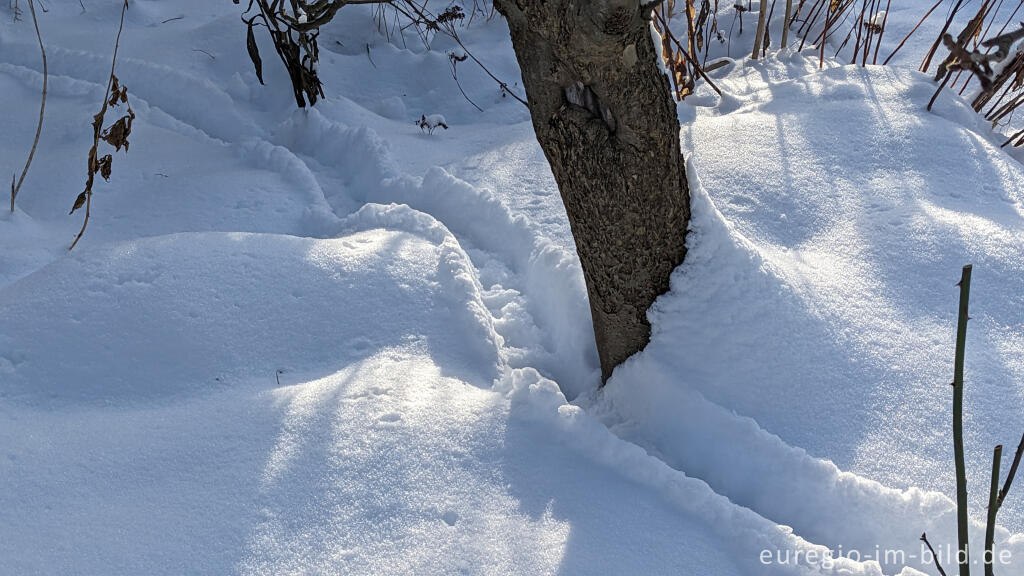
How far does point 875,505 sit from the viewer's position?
3.88ft

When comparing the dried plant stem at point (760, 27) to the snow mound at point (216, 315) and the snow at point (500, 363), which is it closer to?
the snow at point (500, 363)

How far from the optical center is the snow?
1135 millimetres

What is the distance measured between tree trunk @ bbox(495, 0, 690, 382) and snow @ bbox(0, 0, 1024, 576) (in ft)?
0.27

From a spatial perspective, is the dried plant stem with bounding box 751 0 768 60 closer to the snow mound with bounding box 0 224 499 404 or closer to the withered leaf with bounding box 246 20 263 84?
the snow mound with bounding box 0 224 499 404

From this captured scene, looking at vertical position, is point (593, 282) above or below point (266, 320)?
above

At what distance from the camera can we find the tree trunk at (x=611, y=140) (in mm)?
1126

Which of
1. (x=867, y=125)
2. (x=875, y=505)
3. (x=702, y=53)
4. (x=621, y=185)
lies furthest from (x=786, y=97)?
(x=875, y=505)

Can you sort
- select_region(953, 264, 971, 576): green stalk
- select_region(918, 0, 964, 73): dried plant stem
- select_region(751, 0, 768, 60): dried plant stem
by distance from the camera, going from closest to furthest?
select_region(953, 264, 971, 576): green stalk → select_region(918, 0, 964, 73): dried plant stem → select_region(751, 0, 768, 60): dried plant stem

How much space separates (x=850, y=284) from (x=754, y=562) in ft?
2.32

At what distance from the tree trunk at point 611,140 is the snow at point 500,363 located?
8 centimetres

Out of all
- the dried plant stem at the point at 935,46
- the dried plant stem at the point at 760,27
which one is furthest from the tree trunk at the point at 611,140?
the dried plant stem at the point at 760,27

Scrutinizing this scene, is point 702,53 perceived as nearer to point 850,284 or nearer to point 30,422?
point 850,284

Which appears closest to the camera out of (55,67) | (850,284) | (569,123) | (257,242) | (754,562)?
(754,562)

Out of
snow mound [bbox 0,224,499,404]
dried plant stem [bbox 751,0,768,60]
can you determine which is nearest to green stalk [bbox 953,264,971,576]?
snow mound [bbox 0,224,499,404]
